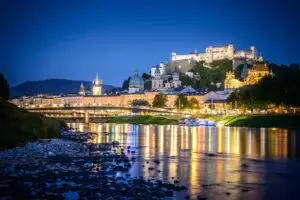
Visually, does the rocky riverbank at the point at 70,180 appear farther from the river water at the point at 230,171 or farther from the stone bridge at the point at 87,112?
the stone bridge at the point at 87,112

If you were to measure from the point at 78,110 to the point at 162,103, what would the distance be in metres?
42.6

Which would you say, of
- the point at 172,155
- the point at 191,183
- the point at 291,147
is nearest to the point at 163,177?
the point at 191,183

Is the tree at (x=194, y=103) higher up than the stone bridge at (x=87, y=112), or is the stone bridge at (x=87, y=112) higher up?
the tree at (x=194, y=103)

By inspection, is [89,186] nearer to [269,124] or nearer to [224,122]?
[269,124]

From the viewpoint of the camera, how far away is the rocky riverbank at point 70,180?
18.8 meters

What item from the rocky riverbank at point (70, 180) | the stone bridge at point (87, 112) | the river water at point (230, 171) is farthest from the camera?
the stone bridge at point (87, 112)

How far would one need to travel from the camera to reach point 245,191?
21.4 metres

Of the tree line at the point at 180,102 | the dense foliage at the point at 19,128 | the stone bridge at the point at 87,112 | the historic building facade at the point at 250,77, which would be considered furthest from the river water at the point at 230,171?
the historic building facade at the point at 250,77

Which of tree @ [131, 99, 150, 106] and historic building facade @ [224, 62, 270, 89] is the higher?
historic building facade @ [224, 62, 270, 89]

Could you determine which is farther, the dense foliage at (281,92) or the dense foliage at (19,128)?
the dense foliage at (281,92)

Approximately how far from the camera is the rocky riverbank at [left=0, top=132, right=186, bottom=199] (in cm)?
1875

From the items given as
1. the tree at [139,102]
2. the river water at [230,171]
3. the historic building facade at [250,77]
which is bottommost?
the river water at [230,171]

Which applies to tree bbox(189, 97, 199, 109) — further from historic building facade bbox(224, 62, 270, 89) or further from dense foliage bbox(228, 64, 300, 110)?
dense foliage bbox(228, 64, 300, 110)

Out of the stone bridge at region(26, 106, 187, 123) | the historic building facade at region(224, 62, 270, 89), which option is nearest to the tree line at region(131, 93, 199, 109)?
the stone bridge at region(26, 106, 187, 123)
